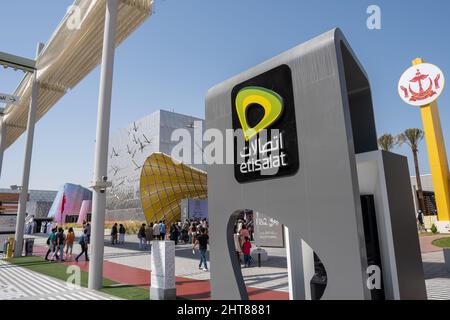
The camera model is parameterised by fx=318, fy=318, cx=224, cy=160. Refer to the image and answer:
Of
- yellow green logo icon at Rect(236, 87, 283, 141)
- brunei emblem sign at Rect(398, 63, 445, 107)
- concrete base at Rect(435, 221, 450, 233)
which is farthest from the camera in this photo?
concrete base at Rect(435, 221, 450, 233)

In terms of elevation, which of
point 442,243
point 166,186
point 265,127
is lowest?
point 442,243

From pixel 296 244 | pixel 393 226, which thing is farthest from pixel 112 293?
pixel 393 226

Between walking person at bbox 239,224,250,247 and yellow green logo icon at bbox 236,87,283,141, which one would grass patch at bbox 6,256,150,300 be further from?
yellow green logo icon at bbox 236,87,283,141

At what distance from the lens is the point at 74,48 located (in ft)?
54.5

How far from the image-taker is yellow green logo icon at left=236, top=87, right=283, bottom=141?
4.89 meters

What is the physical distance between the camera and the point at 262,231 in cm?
1748

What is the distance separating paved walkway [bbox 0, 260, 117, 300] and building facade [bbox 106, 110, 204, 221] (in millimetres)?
38741

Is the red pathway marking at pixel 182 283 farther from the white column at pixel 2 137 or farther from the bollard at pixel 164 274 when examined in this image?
the white column at pixel 2 137

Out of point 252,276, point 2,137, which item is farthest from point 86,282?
point 2,137

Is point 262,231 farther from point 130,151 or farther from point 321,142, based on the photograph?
point 130,151

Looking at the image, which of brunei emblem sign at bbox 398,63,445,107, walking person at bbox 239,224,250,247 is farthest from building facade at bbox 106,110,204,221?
walking person at bbox 239,224,250,247

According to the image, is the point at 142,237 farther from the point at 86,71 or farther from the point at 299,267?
the point at 299,267

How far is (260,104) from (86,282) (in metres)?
9.35

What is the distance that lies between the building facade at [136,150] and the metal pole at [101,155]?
3926 centimetres
